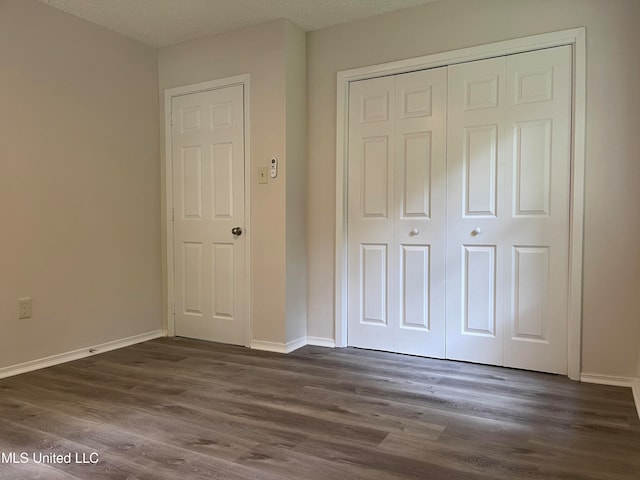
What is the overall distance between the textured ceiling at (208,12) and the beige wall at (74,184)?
17 centimetres

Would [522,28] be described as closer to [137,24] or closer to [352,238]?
[352,238]

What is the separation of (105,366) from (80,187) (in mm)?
1215

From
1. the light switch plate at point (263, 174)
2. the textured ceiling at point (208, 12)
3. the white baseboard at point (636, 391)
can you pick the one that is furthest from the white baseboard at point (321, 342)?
the textured ceiling at point (208, 12)

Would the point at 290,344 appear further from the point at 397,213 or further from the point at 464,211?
the point at 464,211

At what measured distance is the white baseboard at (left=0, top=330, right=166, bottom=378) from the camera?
2773 millimetres

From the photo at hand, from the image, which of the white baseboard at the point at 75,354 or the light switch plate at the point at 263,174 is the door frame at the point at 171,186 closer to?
the light switch plate at the point at 263,174

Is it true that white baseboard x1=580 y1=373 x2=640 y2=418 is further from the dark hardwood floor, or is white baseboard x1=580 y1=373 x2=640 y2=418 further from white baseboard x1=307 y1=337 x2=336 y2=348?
white baseboard x1=307 y1=337 x2=336 y2=348

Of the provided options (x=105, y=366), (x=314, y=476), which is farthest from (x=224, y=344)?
(x=314, y=476)

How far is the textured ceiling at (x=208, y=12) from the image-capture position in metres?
2.94

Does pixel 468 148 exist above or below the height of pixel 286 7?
below

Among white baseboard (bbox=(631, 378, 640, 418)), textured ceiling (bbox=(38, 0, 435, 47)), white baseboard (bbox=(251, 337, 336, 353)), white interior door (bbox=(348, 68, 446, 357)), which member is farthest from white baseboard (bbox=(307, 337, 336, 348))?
textured ceiling (bbox=(38, 0, 435, 47))

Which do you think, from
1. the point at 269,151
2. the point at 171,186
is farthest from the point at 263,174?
the point at 171,186

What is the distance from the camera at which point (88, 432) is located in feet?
6.48

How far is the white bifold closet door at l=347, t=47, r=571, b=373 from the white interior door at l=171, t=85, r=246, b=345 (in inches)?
33.5
